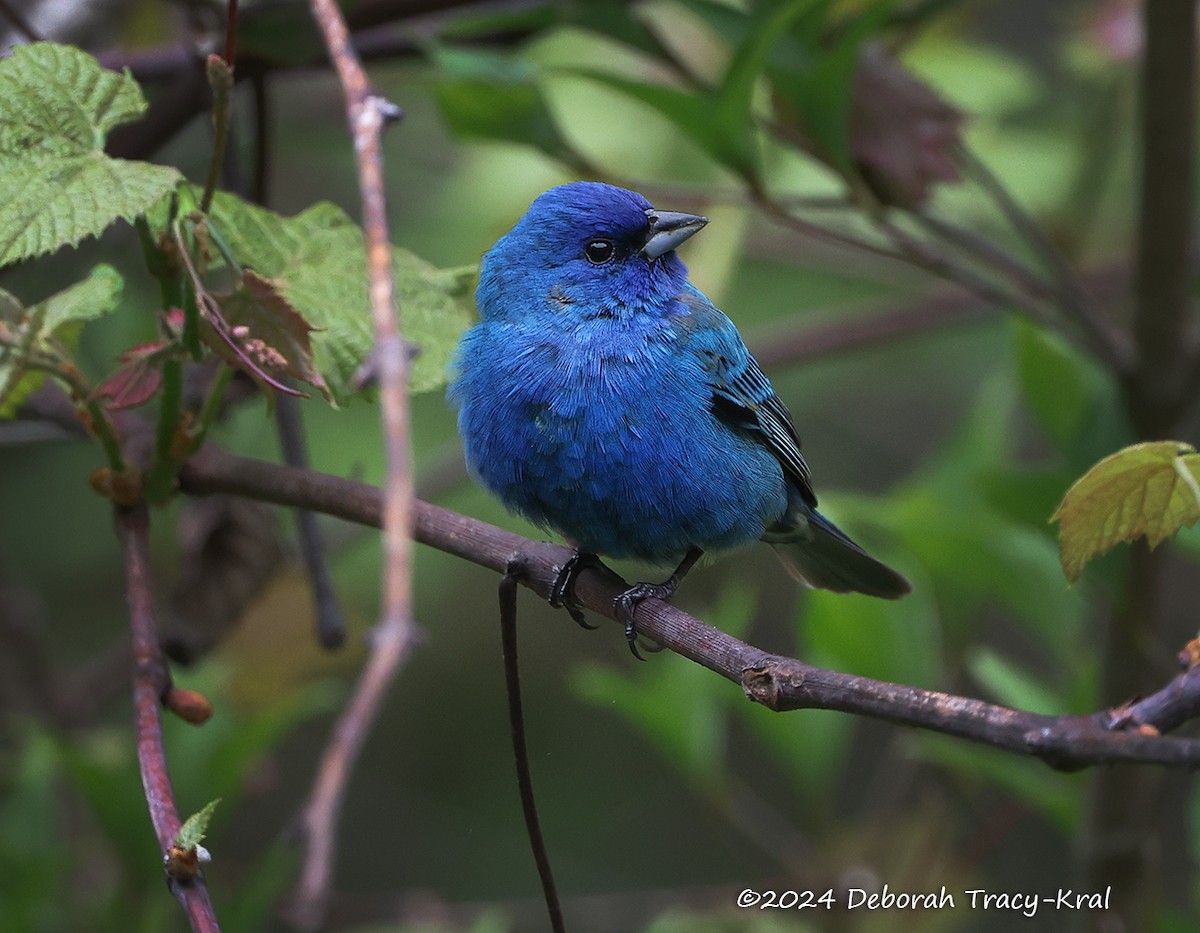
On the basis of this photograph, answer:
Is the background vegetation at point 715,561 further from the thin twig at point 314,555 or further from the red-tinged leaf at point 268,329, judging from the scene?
the red-tinged leaf at point 268,329

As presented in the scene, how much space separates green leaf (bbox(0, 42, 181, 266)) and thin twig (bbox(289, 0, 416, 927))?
481 millimetres

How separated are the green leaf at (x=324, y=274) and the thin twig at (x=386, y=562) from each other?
659mm

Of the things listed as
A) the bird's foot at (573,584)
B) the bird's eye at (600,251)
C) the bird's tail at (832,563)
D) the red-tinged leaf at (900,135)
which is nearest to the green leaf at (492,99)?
the bird's eye at (600,251)

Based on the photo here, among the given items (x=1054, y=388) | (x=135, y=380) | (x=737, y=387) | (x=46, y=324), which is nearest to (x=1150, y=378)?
(x=1054, y=388)

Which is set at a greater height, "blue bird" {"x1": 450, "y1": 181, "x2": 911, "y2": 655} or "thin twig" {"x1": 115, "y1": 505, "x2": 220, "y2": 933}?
"blue bird" {"x1": 450, "y1": 181, "x2": 911, "y2": 655}

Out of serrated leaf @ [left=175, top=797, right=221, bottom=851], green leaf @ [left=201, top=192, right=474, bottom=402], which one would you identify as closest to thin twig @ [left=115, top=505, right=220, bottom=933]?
serrated leaf @ [left=175, top=797, right=221, bottom=851]

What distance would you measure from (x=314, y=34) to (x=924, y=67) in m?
2.73

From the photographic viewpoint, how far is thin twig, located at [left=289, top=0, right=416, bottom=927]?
1.05 m

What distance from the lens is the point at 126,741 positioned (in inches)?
144

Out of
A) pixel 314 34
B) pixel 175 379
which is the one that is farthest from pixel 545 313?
pixel 175 379

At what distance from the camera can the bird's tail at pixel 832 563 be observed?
3.11m

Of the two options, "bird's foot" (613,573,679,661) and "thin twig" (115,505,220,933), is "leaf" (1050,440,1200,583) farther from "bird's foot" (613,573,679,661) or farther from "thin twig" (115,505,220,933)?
"thin twig" (115,505,220,933)

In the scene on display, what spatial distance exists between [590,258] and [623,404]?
1.65 feet

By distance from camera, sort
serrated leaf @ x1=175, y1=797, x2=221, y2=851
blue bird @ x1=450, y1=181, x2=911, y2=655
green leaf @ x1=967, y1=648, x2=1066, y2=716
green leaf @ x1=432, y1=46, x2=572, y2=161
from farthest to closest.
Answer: green leaf @ x1=967, y1=648, x2=1066, y2=716
green leaf @ x1=432, y1=46, x2=572, y2=161
blue bird @ x1=450, y1=181, x2=911, y2=655
serrated leaf @ x1=175, y1=797, x2=221, y2=851
